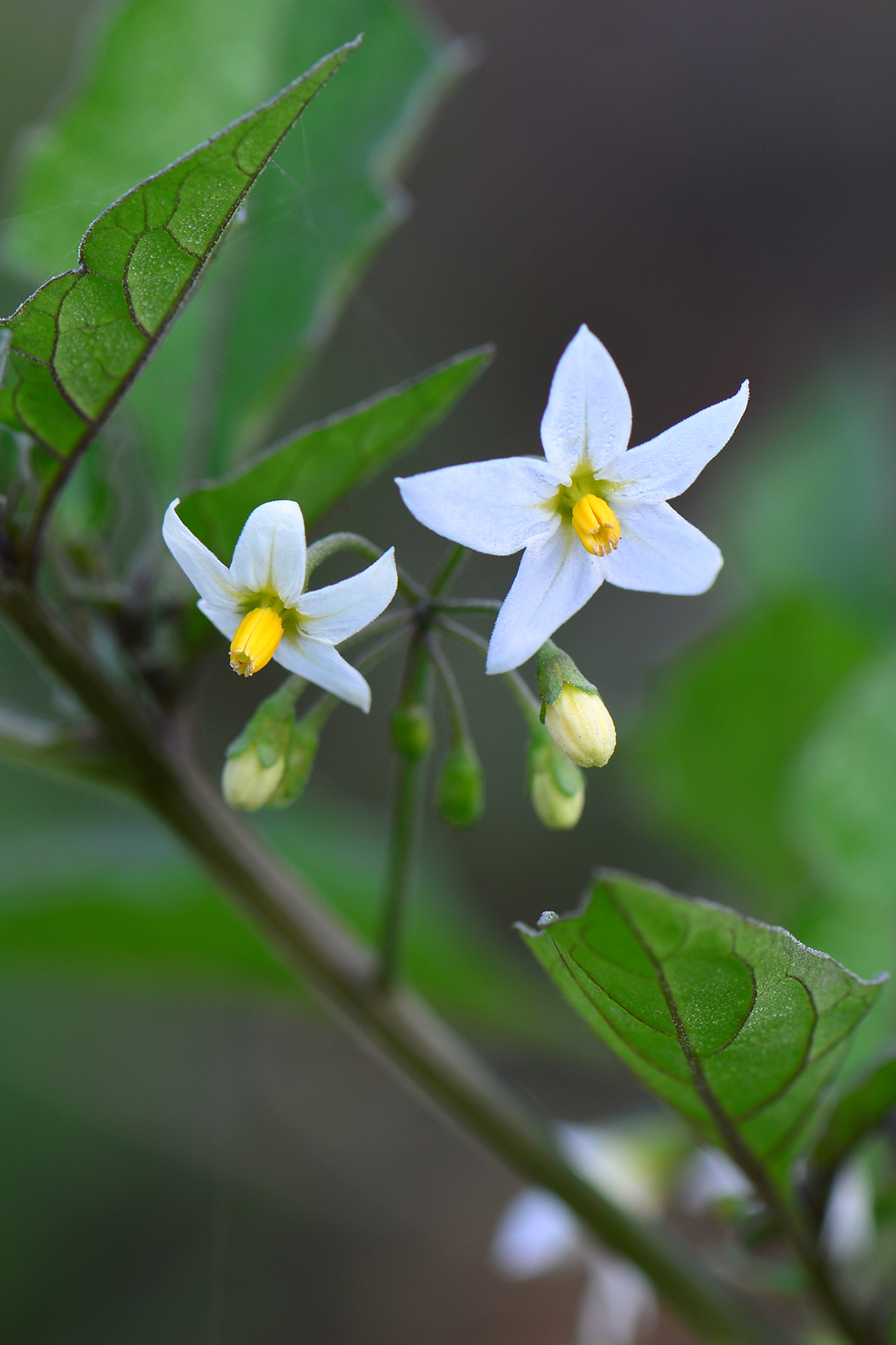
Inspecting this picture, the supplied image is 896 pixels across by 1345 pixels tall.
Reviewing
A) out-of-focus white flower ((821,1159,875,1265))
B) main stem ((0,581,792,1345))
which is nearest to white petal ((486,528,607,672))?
main stem ((0,581,792,1345))

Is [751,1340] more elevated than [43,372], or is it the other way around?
[43,372]

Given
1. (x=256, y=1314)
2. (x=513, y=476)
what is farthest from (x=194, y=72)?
(x=256, y=1314)

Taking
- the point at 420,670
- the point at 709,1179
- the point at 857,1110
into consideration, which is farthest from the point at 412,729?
the point at 709,1179

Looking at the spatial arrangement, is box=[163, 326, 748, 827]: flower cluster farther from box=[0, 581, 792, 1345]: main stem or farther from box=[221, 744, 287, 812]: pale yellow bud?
box=[0, 581, 792, 1345]: main stem

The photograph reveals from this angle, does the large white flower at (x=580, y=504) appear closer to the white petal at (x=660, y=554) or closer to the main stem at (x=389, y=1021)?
the white petal at (x=660, y=554)

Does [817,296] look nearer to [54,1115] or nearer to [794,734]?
[794,734]

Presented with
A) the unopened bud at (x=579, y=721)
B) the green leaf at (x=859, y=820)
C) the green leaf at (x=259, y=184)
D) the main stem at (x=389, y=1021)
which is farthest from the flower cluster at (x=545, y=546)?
the green leaf at (x=859, y=820)

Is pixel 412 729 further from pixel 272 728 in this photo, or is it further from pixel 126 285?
pixel 126 285
